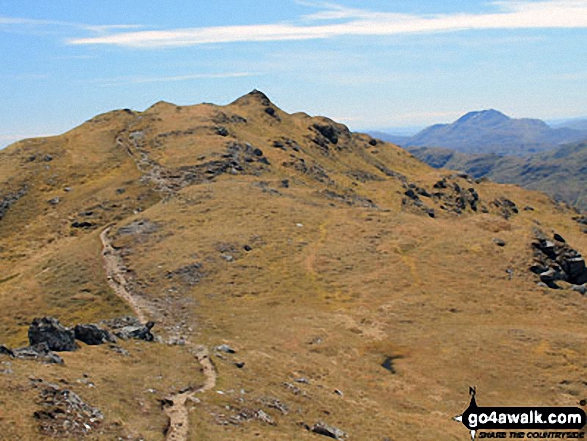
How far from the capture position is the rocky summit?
33.8 m

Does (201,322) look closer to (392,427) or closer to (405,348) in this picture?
(405,348)

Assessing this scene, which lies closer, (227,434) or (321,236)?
(227,434)

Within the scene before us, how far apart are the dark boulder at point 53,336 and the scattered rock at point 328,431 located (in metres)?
18.8

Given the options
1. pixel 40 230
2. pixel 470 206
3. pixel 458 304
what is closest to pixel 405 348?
pixel 458 304

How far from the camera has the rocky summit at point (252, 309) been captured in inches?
1329

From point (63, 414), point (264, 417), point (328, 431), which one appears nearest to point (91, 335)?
point (63, 414)

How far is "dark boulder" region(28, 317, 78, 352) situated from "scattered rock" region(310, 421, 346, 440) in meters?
18.8

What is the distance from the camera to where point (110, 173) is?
129 meters

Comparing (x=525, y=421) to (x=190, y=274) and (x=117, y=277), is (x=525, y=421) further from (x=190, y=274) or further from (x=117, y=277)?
(x=117, y=277)

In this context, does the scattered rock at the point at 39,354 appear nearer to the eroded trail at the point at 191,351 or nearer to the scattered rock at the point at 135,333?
the eroded trail at the point at 191,351

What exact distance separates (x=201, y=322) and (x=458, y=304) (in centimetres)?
3123

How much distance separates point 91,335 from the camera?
4238cm

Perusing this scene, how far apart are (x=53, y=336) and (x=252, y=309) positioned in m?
27.9

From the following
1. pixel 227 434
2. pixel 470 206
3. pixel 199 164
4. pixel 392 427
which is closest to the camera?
pixel 227 434
